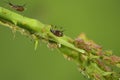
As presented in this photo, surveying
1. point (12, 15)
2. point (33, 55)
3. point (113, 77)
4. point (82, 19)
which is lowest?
point (113, 77)

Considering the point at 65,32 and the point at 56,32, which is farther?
the point at 65,32

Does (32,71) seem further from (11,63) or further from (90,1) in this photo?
(90,1)

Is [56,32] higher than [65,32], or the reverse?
[65,32]

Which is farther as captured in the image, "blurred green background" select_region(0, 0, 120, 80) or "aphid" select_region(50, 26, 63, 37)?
"blurred green background" select_region(0, 0, 120, 80)

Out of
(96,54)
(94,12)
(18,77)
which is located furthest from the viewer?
(94,12)

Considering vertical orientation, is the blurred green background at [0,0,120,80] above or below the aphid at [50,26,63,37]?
above

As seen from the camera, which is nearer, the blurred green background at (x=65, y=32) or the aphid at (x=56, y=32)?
the aphid at (x=56, y=32)

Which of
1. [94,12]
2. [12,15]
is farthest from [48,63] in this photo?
[12,15]

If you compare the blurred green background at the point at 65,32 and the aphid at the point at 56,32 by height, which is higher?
the blurred green background at the point at 65,32
